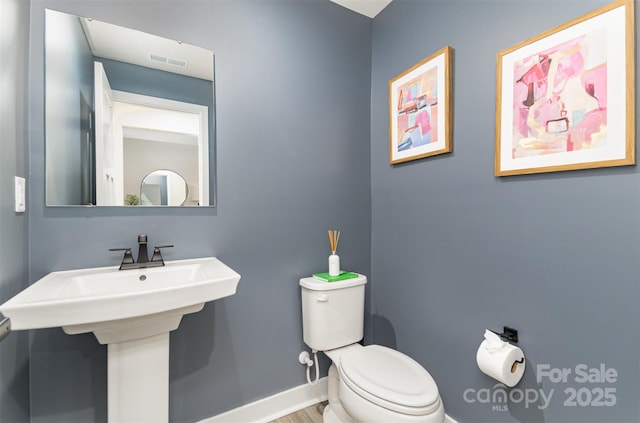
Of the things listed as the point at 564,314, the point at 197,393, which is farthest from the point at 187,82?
the point at 564,314

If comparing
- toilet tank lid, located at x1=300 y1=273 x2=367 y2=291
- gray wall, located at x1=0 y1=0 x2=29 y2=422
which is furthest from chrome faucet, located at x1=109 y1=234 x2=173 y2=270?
toilet tank lid, located at x1=300 y1=273 x2=367 y2=291

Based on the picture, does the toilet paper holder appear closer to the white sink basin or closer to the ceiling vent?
the white sink basin

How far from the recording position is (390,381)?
114 cm

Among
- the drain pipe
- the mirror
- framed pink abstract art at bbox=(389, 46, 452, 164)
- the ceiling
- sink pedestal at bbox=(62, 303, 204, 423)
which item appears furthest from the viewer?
the ceiling

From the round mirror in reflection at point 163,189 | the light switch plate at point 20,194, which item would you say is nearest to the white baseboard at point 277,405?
the round mirror in reflection at point 163,189

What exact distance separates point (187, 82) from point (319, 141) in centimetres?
77

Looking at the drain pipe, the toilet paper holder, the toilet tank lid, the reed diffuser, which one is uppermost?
the reed diffuser

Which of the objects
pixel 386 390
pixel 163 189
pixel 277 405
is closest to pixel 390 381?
pixel 386 390

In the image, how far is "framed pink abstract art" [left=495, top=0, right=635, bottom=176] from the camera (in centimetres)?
88

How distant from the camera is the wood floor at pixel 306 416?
1540 millimetres

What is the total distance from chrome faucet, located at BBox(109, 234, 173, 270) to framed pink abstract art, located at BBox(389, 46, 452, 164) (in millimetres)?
1389

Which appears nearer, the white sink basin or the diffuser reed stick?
the white sink basin

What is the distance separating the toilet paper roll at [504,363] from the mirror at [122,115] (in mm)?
1414

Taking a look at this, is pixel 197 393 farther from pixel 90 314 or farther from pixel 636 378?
pixel 636 378
